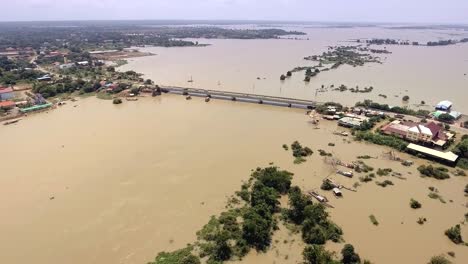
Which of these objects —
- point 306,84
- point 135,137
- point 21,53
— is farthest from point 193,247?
point 21,53

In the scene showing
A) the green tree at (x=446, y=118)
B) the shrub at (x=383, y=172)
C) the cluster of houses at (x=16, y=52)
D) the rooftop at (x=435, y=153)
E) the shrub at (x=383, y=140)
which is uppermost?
the green tree at (x=446, y=118)

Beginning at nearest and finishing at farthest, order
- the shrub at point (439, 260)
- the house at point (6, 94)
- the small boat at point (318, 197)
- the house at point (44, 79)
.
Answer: the shrub at point (439, 260) < the small boat at point (318, 197) < the house at point (6, 94) < the house at point (44, 79)

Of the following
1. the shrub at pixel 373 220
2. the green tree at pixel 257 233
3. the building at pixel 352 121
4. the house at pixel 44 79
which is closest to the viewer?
the green tree at pixel 257 233

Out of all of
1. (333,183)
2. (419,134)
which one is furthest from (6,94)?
(419,134)

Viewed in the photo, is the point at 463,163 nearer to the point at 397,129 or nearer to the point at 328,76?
the point at 397,129

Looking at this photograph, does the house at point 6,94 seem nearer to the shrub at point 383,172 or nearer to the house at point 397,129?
the shrub at point 383,172

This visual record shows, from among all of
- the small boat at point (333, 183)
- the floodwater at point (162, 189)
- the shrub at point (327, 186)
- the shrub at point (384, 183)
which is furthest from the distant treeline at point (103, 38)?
the shrub at point (384, 183)

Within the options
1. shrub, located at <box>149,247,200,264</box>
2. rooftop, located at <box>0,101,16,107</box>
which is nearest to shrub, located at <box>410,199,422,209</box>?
shrub, located at <box>149,247,200,264</box>

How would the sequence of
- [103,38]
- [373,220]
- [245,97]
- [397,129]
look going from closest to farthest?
[373,220] → [397,129] → [245,97] → [103,38]
